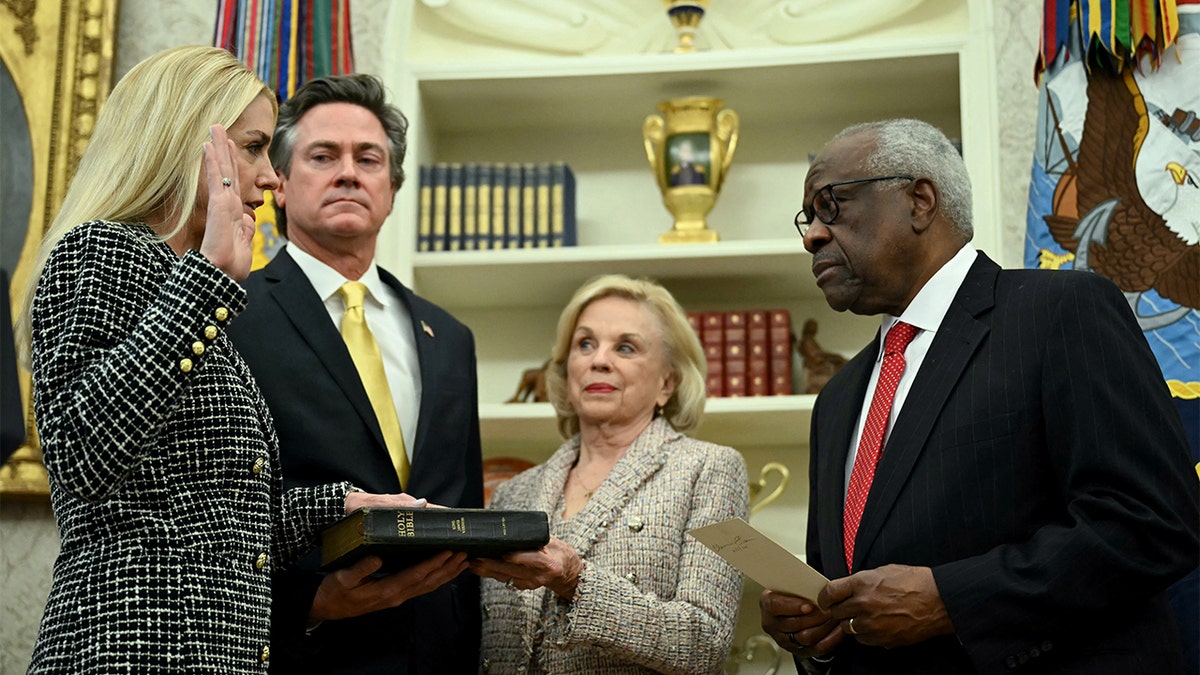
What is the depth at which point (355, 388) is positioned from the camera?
2391mm

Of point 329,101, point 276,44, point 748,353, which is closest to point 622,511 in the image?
point 329,101

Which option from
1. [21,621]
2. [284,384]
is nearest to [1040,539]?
[284,384]

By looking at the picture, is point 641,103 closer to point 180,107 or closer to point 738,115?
point 738,115

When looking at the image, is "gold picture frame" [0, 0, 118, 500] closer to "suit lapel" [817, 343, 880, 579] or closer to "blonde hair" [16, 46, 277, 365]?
"blonde hair" [16, 46, 277, 365]

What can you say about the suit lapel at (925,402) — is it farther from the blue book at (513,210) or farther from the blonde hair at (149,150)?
the blue book at (513,210)

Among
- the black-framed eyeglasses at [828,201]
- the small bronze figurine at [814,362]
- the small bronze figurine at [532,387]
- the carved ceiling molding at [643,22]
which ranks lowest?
the small bronze figurine at [532,387]

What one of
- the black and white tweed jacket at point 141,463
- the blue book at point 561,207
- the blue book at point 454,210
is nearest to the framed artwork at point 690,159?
the blue book at point 561,207

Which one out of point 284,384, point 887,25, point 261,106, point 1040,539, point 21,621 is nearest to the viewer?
point 1040,539

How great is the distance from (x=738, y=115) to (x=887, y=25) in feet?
1.80

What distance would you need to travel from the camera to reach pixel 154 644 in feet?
5.41

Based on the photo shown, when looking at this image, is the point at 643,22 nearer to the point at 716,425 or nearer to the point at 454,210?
the point at 454,210

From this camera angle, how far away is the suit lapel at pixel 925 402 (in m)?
1.98

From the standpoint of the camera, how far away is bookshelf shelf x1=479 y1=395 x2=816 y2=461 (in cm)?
365

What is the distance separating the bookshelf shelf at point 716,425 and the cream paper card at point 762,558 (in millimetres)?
1605
